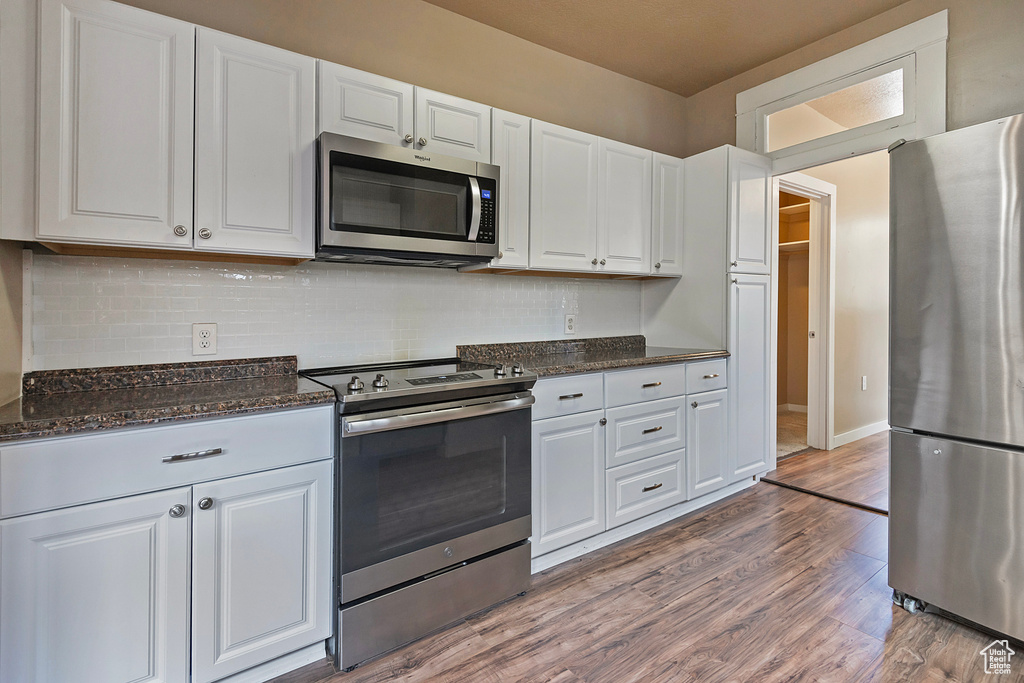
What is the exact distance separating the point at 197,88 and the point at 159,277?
2.29ft

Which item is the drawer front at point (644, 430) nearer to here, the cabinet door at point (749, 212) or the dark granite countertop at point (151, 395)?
the cabinet door at point (749, 212)

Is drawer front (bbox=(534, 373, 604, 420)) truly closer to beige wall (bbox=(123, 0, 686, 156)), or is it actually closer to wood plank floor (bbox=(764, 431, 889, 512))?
beige wall (bbox=(123, 0, 686, 156))

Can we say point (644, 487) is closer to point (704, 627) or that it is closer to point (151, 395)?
point (704, 627)

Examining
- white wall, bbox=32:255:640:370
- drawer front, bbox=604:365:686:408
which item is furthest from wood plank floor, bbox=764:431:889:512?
white wall, bbox=32:255:640:370

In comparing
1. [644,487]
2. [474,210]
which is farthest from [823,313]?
[474,210]

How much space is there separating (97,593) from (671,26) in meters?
3.47

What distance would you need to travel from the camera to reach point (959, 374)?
180cm

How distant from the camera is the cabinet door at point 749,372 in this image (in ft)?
10.0

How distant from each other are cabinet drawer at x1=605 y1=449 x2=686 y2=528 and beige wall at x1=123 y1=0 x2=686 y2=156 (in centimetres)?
208

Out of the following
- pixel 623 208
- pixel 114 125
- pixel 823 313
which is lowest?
pixel 823 313

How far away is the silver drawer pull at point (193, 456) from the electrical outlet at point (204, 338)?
0.65 m

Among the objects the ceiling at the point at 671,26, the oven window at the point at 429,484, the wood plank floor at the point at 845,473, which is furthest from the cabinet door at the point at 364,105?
the wood plank floor at the point at 845,473

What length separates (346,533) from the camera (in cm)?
163

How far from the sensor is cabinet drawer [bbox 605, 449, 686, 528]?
8.17 ft
